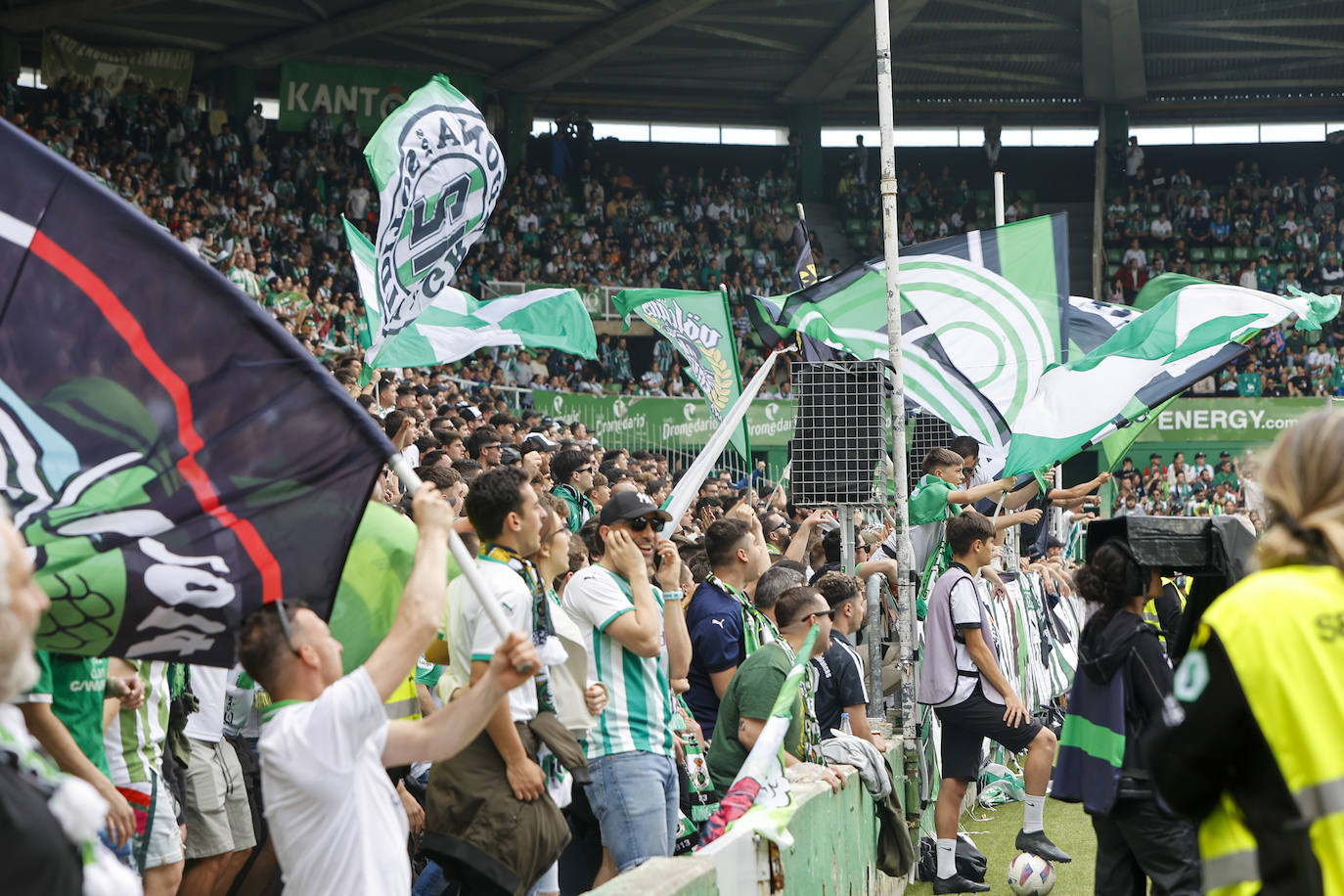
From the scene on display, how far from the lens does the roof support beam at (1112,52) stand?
1139 inches

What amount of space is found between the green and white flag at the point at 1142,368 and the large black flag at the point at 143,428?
19.0 feet

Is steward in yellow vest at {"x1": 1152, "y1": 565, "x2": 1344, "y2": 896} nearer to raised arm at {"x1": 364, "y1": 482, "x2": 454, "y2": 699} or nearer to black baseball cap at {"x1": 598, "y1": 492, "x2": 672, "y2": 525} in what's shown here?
raised arm at {"x1": 364, "y1": 482, "x2": 454, "y2": 699}

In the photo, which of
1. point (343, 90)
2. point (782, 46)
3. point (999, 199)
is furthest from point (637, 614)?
point (782, 46)

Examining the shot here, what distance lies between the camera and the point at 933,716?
8.52 m

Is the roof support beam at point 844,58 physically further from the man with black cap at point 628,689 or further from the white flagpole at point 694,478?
the man with black cap at point 628,689

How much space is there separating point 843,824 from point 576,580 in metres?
1.50

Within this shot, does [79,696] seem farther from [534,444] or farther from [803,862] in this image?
[534,444]

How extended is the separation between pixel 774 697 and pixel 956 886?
7.92ft

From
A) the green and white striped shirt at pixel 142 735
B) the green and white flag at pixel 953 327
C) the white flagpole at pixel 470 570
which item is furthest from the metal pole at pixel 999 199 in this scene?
the white flagpole at pixel 470 570

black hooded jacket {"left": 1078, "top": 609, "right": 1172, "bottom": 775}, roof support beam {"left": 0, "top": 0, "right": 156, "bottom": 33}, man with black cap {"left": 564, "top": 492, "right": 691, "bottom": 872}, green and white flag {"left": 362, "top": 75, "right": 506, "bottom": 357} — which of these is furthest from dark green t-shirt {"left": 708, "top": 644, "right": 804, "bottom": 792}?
roof support beam {"left": 0, "top": 0, "right": 156, "bottom": 33}

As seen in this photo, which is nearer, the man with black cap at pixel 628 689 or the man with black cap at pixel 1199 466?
the man with black cap at pixel 628 689

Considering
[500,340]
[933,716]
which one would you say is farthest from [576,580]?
[500,340]

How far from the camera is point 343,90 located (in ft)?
92.2

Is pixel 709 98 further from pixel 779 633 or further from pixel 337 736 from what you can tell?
pixel 337 736
